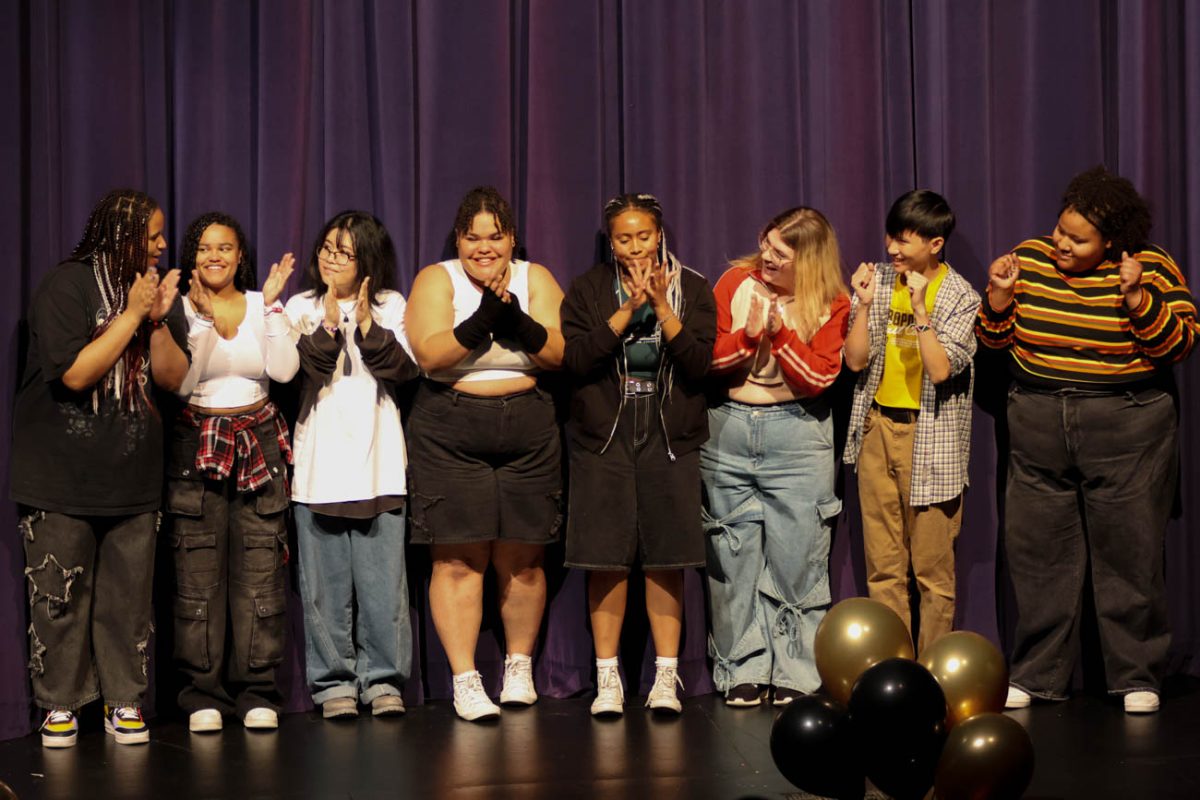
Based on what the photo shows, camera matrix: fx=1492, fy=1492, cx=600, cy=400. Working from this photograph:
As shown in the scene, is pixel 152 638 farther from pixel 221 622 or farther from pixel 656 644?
pixel 656 644

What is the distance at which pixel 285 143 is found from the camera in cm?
463

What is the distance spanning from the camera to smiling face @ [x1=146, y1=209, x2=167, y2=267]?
4.21 metres

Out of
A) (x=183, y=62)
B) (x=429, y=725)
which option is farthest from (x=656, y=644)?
(x=183, y=62)

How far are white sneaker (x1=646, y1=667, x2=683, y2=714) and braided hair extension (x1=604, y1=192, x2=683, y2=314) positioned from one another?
1.10m

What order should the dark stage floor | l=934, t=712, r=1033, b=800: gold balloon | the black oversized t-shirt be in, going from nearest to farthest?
l=934, t=712, r=1033, b=800: gold balloon
the dark stage floor
the black oversized t-shirt

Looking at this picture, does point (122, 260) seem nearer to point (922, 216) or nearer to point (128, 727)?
point (128, 727)

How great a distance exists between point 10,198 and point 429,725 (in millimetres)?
1971

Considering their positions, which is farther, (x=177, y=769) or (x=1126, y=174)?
(x=1126, y=174)

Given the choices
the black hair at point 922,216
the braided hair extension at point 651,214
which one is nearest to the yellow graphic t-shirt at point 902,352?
the black hair at point 922,216

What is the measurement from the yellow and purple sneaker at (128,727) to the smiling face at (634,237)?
1.92 meters

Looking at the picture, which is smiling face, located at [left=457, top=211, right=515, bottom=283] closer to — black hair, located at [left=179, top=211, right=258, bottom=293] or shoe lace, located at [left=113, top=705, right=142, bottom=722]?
black hair, located at [left=179, top=211, right=258, bottom=293]

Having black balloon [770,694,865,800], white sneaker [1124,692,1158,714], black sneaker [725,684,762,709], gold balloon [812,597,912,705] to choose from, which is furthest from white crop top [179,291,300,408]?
white sneaker [1124,692,1158,714]

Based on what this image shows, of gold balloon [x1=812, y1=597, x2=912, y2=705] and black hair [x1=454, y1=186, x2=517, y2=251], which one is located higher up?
black hair [x1=454, y1=186, x2=517, y2=251]

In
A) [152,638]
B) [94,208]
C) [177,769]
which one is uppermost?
[94,208]
